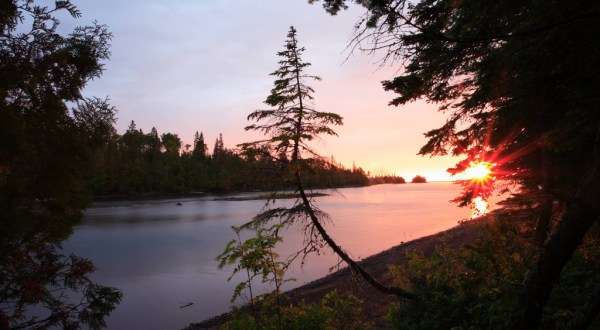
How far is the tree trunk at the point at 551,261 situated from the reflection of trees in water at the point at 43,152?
6006 millimetres

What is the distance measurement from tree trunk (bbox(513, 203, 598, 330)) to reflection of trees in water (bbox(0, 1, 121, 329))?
19.7 ft

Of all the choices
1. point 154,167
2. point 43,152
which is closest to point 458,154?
point 43,152

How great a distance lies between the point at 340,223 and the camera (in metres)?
42.3

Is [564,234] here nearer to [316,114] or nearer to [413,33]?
[413,33]

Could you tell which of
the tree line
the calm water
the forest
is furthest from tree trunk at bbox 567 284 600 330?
the tree line

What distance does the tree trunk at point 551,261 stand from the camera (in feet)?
11.1

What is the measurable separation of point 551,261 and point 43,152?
264 inches

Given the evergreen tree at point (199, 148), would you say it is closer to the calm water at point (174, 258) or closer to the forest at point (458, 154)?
the calm water at point (174, 258)

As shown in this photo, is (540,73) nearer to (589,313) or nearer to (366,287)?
(589,313)

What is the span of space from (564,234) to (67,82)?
271 inches

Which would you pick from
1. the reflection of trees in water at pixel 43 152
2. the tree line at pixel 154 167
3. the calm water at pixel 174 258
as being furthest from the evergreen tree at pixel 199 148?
the reflection of trees in water at pixel 43 152

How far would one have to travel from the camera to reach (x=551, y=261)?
11.9 feet

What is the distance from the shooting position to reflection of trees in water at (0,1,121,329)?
15.5 feet

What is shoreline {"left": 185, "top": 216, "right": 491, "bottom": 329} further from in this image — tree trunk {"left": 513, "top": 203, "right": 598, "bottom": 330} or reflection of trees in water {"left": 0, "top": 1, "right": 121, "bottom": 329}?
reflection of trees in water {"left": 0, "top": 1, "right": 121, "bottom": 329}
